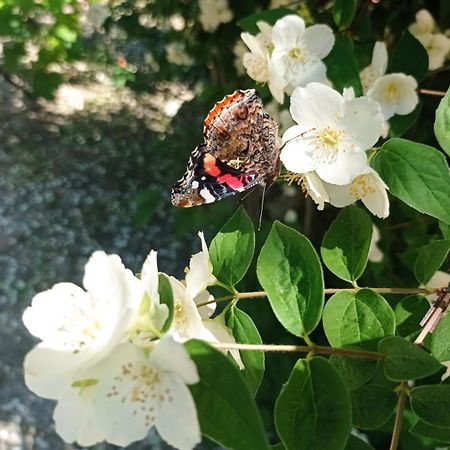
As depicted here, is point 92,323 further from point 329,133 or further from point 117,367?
point 329,133

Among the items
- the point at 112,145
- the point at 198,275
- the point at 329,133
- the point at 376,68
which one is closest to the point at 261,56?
the point at 376,68

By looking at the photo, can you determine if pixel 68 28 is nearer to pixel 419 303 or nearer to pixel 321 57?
pixel 321 57

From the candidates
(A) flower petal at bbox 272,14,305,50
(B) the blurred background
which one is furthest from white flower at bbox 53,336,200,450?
(B) the blurred background

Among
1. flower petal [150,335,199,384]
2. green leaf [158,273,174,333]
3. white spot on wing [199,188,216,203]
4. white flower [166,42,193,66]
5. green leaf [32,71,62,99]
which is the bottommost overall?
green leaf [32,71,62,99]

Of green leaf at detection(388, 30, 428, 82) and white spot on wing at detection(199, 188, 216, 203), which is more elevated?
green leaf at detection(388, 30, 428, 82)

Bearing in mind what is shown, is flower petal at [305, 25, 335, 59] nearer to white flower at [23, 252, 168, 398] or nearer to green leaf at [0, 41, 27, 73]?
white flower at [23, 252, 168, 398]

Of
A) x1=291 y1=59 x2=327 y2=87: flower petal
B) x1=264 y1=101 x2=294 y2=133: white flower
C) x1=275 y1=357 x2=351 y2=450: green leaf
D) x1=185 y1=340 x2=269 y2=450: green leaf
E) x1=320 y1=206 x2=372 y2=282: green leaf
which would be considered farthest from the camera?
x1=264 y1=101 x2=294 y2=133: white flower

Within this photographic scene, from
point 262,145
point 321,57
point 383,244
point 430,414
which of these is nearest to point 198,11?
point 383,244
